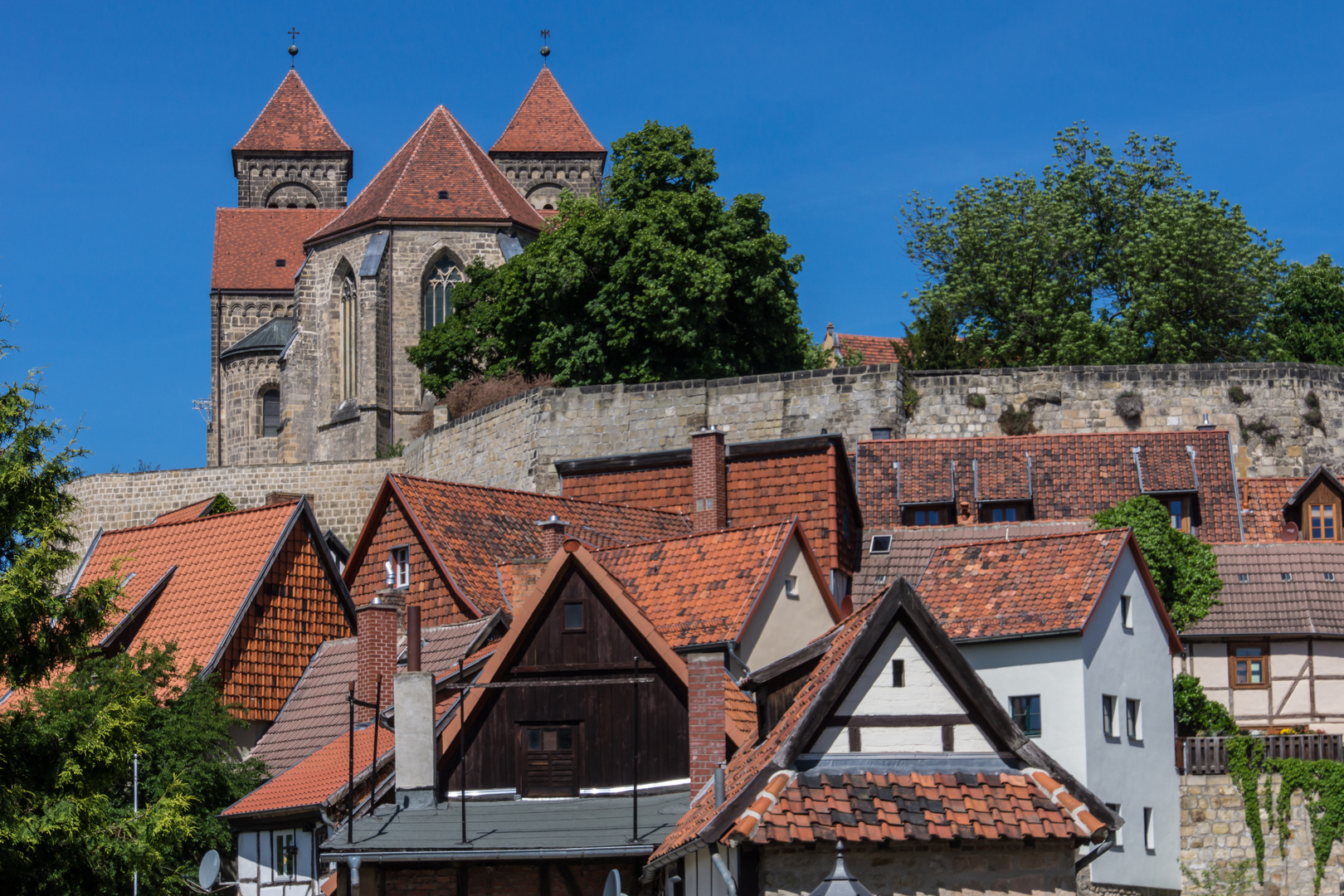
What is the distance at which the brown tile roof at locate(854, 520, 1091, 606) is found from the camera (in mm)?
35375

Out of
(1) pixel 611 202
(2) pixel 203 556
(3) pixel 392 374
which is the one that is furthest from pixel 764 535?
(3) pixel 392 374

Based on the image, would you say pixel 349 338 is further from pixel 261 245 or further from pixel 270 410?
pixel 261 245

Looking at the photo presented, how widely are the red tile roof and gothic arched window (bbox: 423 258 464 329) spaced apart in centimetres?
3865

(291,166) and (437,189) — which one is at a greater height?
(291,166)

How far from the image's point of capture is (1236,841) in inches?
1180

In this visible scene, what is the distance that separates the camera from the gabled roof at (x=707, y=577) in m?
25.8

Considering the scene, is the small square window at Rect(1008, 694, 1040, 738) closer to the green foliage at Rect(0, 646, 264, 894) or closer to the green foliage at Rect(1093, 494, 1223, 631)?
the green foliage at Rect(1093, 494, 1223, 631)

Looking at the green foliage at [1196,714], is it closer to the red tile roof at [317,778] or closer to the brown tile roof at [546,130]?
the red tile roof at [317,778]

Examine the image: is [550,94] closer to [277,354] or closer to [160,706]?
[277,354]

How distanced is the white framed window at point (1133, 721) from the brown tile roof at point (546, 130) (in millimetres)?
60334

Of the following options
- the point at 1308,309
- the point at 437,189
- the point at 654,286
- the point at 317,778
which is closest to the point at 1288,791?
the point at 317,778

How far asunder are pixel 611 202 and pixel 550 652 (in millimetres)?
31347

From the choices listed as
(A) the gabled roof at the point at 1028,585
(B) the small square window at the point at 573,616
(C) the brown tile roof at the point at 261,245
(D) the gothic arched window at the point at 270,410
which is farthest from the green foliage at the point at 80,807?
(C) the brown tile roof at the point at 261,245

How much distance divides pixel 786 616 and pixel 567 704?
3868mm
